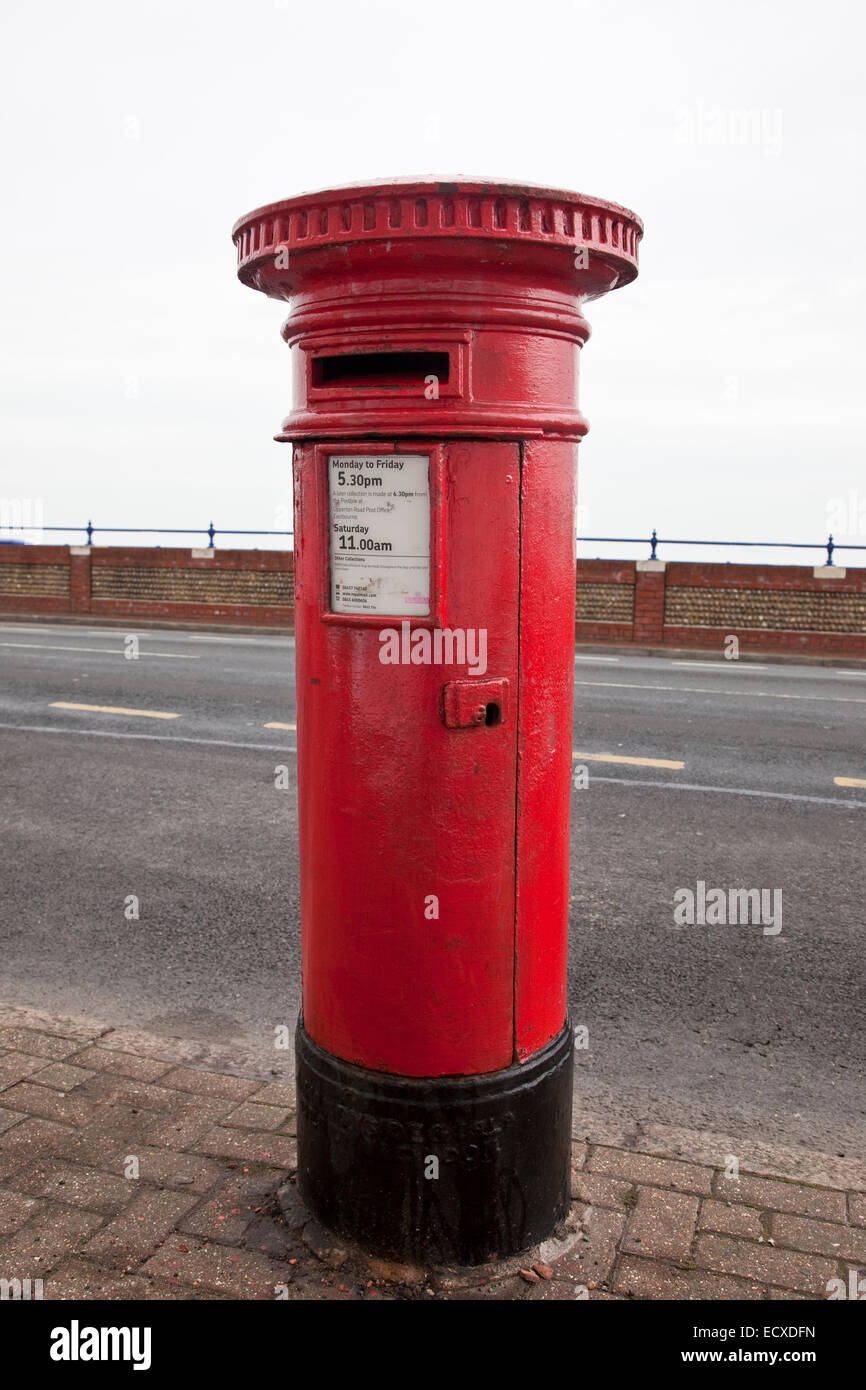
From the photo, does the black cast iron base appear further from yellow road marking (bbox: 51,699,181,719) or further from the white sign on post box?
yellow road marking (bbox: 51,699,181,719)

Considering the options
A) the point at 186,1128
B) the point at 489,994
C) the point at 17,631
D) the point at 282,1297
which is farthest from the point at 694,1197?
the point at 17,631

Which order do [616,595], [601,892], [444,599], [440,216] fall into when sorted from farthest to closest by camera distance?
[616,595] → [601,892] → [444,599] → [440,216]

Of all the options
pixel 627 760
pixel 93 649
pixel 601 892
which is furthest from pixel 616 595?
pixel 601 892

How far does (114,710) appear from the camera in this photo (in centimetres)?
1054

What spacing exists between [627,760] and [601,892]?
10.3ft

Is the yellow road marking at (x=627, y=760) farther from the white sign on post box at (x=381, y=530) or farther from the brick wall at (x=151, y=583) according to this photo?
the brick wall at (x=151, y=583)

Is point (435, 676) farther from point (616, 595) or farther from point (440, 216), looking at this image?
point (616, 595)

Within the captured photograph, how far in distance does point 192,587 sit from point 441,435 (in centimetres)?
2019

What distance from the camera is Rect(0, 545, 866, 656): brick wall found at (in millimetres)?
18250

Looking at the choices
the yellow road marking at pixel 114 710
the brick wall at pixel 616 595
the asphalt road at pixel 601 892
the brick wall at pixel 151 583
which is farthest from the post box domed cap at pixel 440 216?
the brick wall at pixel 151 583

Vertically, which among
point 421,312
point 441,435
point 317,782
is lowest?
point 317,782

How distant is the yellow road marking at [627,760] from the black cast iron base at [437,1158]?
5838mm
